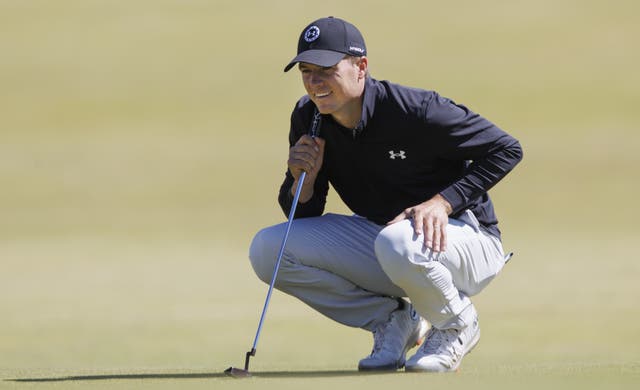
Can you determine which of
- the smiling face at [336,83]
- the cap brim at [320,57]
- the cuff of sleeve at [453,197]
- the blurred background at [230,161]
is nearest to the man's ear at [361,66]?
the smiling face at [336,83]

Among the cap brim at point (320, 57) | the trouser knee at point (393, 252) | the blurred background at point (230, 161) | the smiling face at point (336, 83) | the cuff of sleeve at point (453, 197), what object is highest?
the cap brim at point (320, 57)

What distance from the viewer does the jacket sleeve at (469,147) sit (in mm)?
4516

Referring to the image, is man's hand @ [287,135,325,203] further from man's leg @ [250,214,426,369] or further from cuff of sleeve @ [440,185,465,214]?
cuff of sleeve @ [440,185,465,214]

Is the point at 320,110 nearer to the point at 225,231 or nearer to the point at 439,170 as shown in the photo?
the point at 439,170

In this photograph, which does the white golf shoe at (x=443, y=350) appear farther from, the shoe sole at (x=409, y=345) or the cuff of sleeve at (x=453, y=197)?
the cuff of sleeve at (x=453, y=197)

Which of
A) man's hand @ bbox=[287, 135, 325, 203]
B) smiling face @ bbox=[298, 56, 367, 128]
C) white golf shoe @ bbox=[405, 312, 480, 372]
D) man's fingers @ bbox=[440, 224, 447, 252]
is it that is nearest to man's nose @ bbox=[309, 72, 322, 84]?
smiling face @ bbox=[298, 56, 367, 128]

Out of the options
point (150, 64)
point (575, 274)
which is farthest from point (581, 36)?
point (575, 274)

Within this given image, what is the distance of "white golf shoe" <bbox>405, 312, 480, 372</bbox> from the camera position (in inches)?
177

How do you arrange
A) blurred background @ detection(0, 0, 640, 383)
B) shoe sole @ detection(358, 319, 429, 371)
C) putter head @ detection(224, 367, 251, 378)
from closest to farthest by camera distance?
putter head @ detection(224, 367, 251, 378), shoe sole @ detection(358, 319, 429, 371), blurred background @ detection(0, 0, 640, 383)

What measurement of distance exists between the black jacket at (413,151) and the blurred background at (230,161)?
7.36ft

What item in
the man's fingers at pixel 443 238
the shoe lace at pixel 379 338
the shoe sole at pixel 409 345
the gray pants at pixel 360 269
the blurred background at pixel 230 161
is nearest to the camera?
the man's fingers at pixel 443 238

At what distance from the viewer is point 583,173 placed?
1348 centimetres

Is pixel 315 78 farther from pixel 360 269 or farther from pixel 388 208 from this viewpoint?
pixel 360 269

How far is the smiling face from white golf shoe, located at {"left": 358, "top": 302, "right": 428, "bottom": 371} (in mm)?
776
